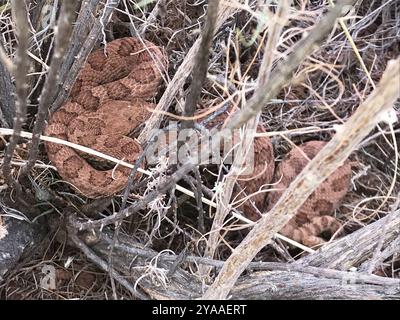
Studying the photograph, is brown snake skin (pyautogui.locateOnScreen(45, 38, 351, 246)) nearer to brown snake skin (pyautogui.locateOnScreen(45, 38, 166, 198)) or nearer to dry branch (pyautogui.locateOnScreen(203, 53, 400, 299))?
brown snake skin (pyautogui.locateOnScreen(45, 38, 166, 198))

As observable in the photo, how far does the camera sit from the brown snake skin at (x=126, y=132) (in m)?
2.71

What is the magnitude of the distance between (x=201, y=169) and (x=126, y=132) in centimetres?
41

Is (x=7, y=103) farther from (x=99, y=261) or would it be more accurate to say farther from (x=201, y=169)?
(x=201, y=169)

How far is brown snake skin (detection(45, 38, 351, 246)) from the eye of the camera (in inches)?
107

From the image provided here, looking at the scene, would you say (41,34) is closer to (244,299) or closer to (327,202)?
(244,299)

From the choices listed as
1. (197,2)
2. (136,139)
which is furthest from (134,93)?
(197,2)

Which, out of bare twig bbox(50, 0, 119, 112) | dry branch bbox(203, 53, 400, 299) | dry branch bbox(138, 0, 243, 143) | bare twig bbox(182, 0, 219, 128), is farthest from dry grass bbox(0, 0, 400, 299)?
bare twig bbox(182, 0, 219, 128)

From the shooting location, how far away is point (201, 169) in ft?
9.27

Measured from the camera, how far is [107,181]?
8.55 ft

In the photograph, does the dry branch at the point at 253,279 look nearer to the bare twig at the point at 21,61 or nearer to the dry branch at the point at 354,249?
the dry branch at the point at 354,249

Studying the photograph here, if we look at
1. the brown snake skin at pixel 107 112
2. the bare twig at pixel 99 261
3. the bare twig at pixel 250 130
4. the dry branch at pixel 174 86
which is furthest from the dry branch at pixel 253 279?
the dry branch at pixel 174 86

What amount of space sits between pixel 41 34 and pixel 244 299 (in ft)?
4.78
